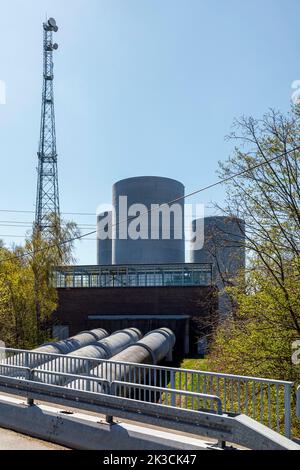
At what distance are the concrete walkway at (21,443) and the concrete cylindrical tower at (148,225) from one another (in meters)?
40.8

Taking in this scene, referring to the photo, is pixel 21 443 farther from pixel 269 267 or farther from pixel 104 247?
pixel 104 247

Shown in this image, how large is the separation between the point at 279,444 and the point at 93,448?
2387 millimetres

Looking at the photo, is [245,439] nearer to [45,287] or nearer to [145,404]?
[145,404]

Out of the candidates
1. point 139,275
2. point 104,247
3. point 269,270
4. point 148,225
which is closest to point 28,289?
point 139,275

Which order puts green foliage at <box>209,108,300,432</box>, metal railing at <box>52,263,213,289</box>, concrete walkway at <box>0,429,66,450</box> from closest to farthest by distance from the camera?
1. concrete walkway at <box>0,429,66,450</box>
2. green foliage at <box>209,108,300,432</box>
3. metal railing at <box>52,263,213,289</box>

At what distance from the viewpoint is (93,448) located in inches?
193

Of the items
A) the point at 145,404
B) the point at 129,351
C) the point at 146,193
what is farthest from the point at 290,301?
the point at 146,193

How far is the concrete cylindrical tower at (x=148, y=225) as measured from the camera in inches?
1848

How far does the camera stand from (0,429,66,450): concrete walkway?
504cm

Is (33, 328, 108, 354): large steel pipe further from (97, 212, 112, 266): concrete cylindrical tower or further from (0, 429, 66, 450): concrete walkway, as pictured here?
(97, 212, 112, 266): concrete cylindrical tower

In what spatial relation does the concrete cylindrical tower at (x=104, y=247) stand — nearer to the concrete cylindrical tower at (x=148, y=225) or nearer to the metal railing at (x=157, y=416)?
the concrete cylindrical tower at (x=148, y=225)

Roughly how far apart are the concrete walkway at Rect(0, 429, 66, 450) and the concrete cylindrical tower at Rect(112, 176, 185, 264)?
134ft

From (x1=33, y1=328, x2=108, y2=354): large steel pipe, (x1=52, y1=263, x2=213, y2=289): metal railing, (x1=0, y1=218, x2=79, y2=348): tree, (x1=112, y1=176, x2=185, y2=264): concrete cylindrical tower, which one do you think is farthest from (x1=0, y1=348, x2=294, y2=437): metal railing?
(x1=112, y1=176, x2=185, y2=264): concrete cylindrical tower

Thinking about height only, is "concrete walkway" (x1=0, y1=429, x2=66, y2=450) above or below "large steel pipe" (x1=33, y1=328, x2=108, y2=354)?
above
